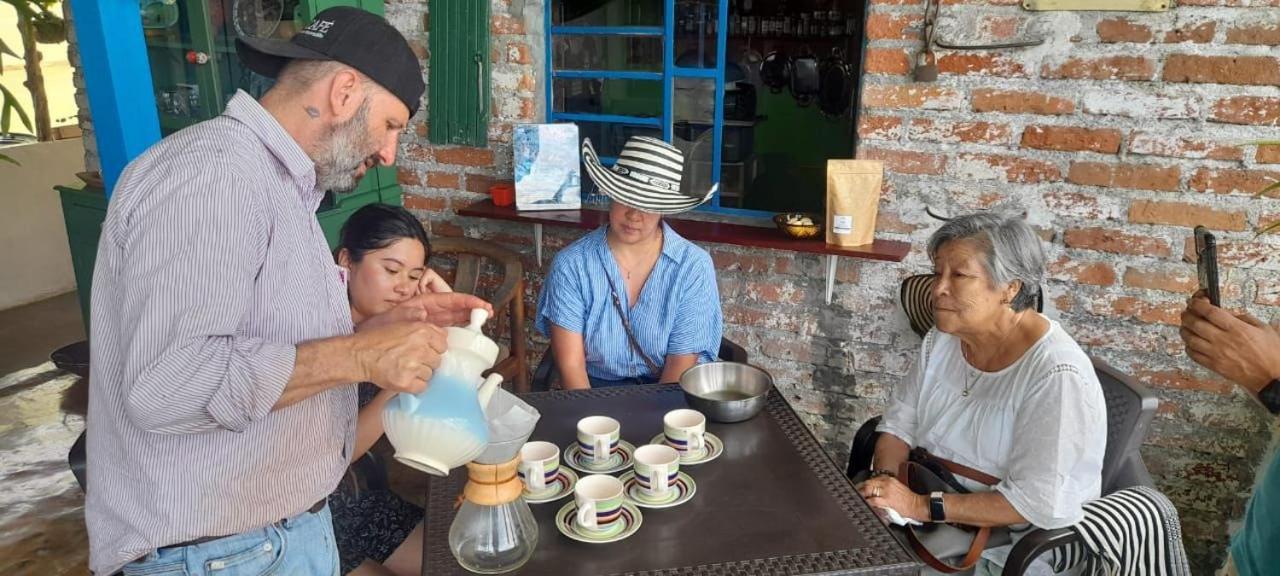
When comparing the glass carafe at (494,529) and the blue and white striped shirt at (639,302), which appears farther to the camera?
the blue and white striped shirt at (639,302)

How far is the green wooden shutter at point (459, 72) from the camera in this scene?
10.2 feet

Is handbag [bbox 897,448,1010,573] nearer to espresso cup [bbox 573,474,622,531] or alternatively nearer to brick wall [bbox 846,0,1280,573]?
espresso cup [bbox 573,474,622,531]

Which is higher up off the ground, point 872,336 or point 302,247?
point 302,247

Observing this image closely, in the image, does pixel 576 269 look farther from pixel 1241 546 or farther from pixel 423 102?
pixel 1241 546

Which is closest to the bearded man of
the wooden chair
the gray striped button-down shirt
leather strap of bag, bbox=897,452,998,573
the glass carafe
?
the gray striped button-down shirt

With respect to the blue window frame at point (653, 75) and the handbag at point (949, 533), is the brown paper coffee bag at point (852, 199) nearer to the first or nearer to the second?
the blue window frame at point (653, 75)

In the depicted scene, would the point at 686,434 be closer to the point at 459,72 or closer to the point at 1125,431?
the point at 1125,431

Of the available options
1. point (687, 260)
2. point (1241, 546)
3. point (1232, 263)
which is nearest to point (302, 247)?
point (687, 260)

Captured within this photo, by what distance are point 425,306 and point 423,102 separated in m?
1.85

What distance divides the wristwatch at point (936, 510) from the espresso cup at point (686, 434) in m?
0.54

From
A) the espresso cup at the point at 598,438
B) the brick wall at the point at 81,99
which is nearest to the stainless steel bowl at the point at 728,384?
the espresso cup at the point at 598,438

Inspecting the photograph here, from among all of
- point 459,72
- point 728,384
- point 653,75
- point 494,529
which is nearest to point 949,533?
point 728,384

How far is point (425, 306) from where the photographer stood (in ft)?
5.52

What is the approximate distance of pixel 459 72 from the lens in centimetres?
319
